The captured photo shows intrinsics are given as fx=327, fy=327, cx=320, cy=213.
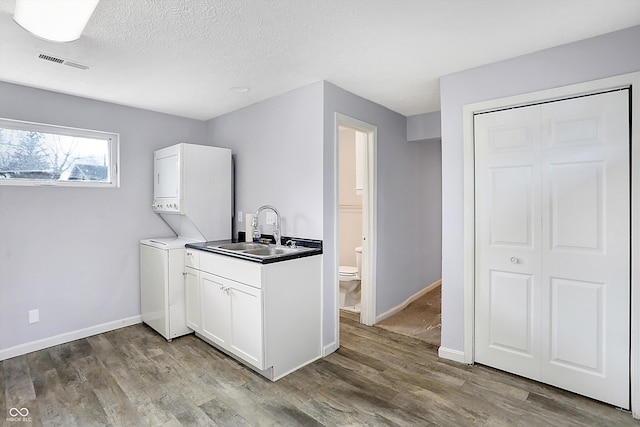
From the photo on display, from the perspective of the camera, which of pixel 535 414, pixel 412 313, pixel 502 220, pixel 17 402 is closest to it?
pixel 535 414

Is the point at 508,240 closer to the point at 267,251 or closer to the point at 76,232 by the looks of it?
the point at 267,251

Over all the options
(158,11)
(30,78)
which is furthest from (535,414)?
(30,78)

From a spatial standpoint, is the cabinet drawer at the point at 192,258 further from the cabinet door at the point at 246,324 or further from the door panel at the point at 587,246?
the door panel at the point at 587,246

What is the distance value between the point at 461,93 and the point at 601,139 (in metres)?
0.97

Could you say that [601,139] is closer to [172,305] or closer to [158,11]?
[158,11]

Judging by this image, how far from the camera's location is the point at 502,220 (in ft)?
7.96

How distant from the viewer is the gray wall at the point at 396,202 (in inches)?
111

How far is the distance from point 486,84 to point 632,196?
118 centimetres

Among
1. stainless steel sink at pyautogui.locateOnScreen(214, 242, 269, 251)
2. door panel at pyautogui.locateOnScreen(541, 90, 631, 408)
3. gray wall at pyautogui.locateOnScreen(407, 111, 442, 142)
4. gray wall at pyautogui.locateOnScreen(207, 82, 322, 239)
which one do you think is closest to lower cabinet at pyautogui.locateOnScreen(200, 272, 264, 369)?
stainless steel sink at pyautogui.locateOnScreen(214, 242, 269, 251)

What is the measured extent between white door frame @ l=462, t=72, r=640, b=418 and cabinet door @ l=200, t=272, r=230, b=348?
75.5 inches

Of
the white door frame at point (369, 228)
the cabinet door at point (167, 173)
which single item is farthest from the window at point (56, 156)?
the white door frame at point (369, 228)

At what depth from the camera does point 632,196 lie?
196 centimetres

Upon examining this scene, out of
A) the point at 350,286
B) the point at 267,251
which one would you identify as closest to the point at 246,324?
the point at 267,251

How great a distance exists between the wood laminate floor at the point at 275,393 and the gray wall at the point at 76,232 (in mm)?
418
